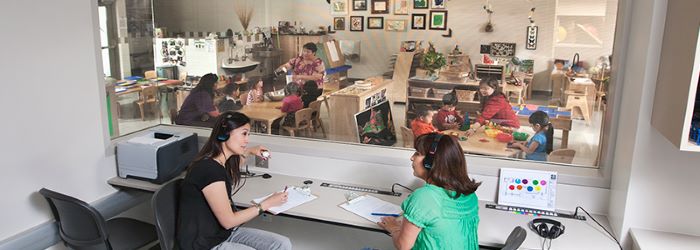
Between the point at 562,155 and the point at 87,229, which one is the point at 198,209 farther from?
the point at 562,155

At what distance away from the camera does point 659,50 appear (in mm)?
1950

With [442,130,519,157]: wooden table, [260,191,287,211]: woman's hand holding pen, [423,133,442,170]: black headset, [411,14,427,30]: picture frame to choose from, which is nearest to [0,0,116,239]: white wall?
[260,191,287,211]: woman's hand holding pen

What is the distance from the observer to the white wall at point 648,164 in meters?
2.03

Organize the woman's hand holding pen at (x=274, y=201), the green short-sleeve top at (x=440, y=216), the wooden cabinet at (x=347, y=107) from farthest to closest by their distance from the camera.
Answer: the wooden cabinet at (x=347, y=107), the woman's hand holding pen at (x=274, y=201), the green short-sleeve top at (x=440, y=216)

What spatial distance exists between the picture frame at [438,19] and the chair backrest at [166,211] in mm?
3835

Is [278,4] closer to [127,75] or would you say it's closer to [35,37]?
[127,75]

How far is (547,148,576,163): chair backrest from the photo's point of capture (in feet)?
9.43

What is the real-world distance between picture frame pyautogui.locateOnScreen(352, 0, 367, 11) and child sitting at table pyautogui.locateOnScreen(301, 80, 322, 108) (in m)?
1.14

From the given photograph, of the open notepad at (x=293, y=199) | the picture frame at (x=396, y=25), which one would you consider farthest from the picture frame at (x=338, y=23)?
the open notepad at (x=293, y=199)

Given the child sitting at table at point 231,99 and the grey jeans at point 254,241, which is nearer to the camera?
the grey jeans at point 254,241

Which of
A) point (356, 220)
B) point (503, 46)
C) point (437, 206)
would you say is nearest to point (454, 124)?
point (503, 46)

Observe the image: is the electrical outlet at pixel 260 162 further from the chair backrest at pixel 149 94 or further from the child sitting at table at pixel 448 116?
the child sitting at table at pixel 448 116

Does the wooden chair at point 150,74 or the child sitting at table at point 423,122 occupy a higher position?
the wooden chair at point 150,74

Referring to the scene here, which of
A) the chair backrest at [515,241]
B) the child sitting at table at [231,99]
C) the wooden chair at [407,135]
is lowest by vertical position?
the wooden chair at [407,135]
